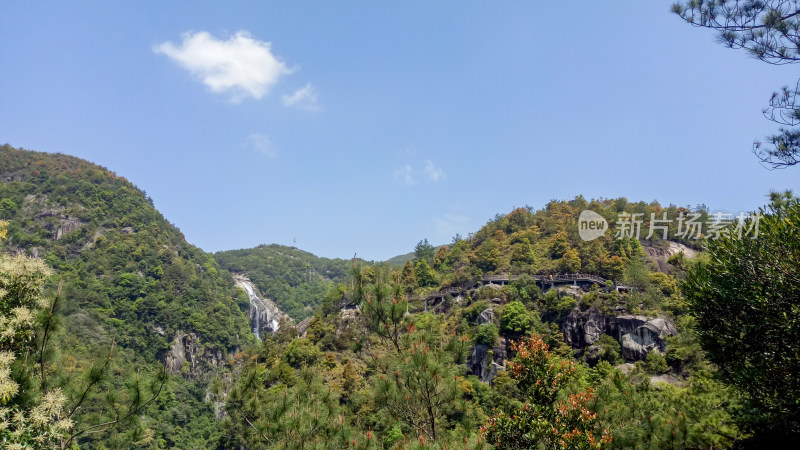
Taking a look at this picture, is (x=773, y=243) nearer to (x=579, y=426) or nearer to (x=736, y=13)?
(x=736, y=13)

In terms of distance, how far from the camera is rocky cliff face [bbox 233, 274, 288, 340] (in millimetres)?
81312

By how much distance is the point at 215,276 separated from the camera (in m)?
83.4

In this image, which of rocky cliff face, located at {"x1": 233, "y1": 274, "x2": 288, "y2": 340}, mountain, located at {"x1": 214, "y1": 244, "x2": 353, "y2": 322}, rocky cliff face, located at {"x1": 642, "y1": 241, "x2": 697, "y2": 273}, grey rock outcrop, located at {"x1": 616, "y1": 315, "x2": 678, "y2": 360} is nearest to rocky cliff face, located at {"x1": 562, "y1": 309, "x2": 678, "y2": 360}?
grey rock outcrop, located at {"x1": 616, "y1": 315, "x2": 678, "y2": 360}

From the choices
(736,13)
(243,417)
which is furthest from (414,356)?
(736,13)

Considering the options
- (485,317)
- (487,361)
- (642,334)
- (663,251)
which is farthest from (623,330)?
(663,251)

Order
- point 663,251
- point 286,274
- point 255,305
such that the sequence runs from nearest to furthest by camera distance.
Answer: point 663,251 < point 255,305 < point 286,274

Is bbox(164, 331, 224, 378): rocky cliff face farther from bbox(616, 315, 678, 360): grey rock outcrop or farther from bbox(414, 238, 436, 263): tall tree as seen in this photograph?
bbox(616, 315, 678, 360): grey rock outcrop

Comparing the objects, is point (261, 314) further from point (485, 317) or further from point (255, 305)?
point (485, 317)

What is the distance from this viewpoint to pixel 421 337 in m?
7.67

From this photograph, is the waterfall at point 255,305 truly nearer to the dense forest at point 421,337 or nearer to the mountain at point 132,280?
the dense forest at point 421,337

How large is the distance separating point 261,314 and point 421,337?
83.6 meters

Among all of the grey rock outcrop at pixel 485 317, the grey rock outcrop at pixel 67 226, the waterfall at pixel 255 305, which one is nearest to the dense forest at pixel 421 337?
the grey rock outcrop at pixel 485 317

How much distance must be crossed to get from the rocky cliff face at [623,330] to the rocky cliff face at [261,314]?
56.4m

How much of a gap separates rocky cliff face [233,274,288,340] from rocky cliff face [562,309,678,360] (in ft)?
185
